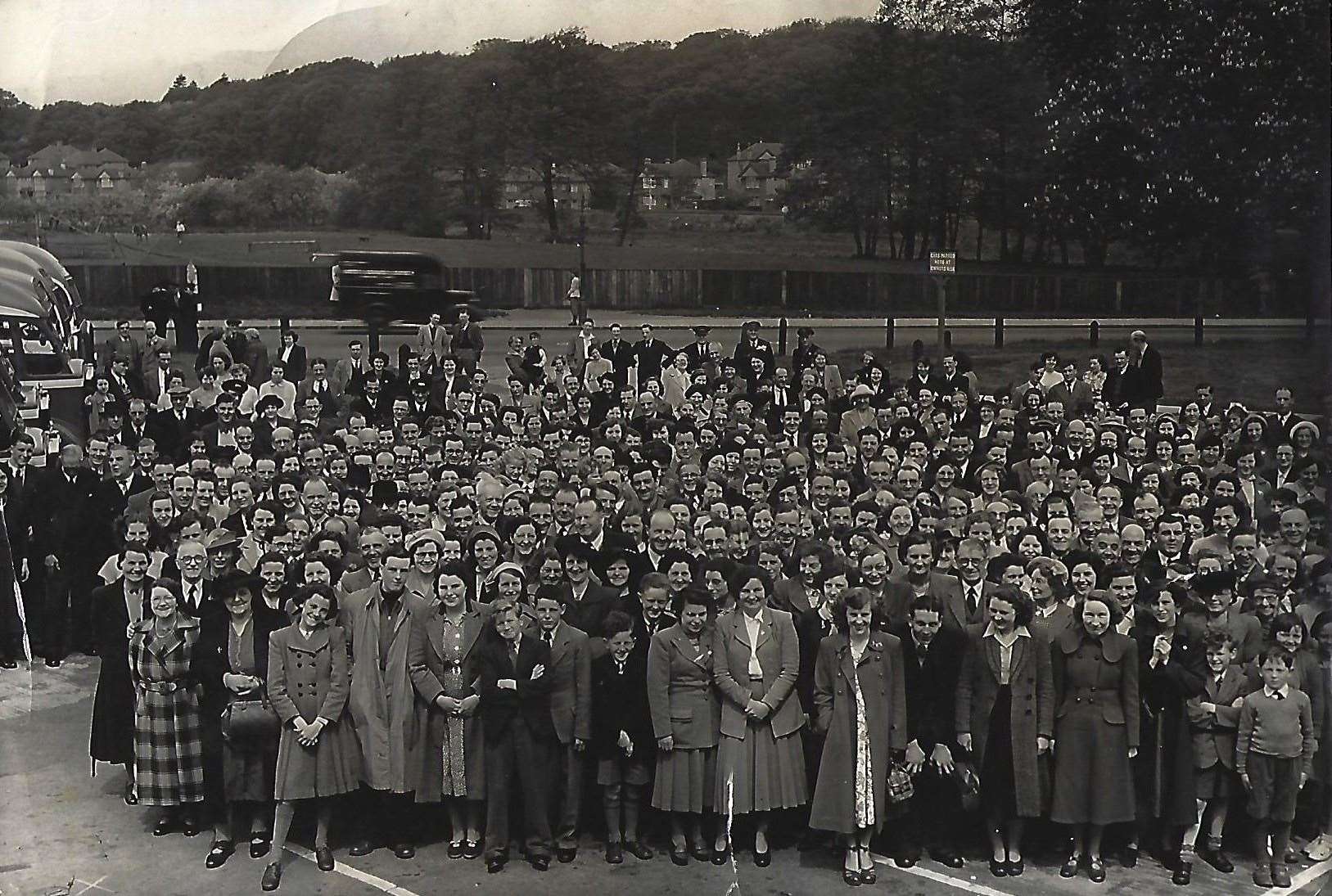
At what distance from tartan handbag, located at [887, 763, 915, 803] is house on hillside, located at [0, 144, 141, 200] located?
441 inches

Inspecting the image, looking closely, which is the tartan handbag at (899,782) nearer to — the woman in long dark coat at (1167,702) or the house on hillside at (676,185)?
the woman in long dark coat at (1167,702)

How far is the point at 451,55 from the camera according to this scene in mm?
14227

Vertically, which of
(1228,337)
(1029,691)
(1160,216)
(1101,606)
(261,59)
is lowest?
(1029,691)

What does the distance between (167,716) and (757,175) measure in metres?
10.5

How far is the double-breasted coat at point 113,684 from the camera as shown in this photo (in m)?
6.96

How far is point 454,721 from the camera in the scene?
668 centimetres

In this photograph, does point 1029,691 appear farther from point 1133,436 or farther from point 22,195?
point 22,195

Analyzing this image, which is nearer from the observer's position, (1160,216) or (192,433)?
(192,433)

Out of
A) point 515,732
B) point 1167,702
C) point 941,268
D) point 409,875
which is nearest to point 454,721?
point 515,732

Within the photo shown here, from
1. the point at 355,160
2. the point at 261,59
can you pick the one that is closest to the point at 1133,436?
the point at 261,59

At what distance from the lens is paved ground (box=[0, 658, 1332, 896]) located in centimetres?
643

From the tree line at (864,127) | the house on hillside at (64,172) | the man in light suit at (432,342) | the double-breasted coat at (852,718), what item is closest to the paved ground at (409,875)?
the double-breasted coat at (852,718)

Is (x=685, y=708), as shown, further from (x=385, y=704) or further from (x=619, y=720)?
(x=385, y=704)

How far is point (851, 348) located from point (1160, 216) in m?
3.60
